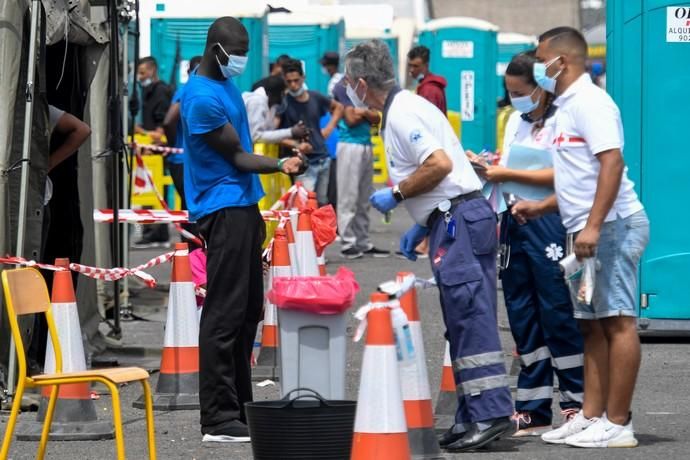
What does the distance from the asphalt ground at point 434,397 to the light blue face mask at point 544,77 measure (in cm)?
171

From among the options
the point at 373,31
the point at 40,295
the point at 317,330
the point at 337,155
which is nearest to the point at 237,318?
the point at 317,330

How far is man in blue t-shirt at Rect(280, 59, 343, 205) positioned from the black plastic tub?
10754 millimetres

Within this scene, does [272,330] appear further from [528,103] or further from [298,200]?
[298,200]

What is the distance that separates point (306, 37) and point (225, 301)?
73.0 ft

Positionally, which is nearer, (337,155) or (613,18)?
(613,18)

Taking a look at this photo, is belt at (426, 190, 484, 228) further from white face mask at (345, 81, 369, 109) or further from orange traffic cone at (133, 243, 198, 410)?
orange traffic cone at (133, 243, 198, 410)

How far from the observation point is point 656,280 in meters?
11.7

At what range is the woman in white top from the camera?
7.97 m

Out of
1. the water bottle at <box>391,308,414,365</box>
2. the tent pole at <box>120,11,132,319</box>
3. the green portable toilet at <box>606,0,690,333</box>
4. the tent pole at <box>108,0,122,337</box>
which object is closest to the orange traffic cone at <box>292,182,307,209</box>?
the tent pole at <box>120,11,132,319</box>

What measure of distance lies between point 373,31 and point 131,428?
30.1m

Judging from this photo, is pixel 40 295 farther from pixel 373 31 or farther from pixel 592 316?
pixel 373 31

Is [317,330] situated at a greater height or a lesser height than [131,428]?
greater

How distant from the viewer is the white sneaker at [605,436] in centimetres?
769

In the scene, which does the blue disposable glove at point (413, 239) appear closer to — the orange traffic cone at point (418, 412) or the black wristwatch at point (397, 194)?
the black wristwatch at point (397, 194)
